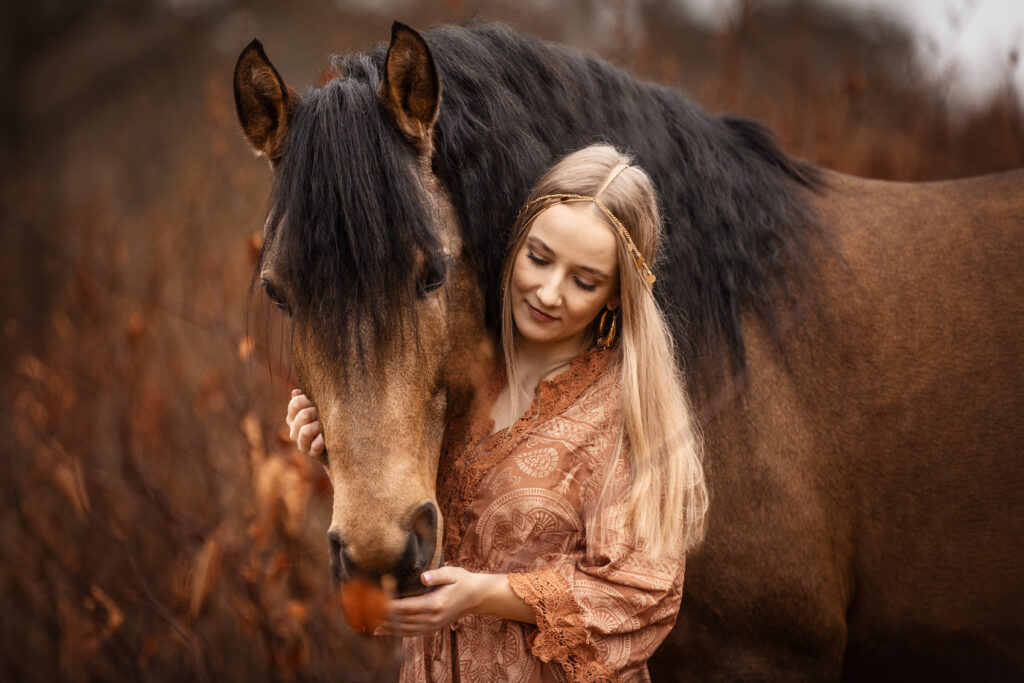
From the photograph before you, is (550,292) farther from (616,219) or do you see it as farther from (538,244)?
(616,219)

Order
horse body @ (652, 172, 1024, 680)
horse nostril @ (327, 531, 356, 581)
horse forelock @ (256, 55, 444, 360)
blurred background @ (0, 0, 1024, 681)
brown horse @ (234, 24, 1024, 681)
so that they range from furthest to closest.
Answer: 1. blurred background @ (0, 0, 1024, 681)
2. horse body @ (652, 172, 1024, 680)
3. brown horse @ (234, 24, 1024, 681)
4. horse forelock @ (256, 55, 444, 360)
5. horse nostril @ (327, 531, 356, 581)

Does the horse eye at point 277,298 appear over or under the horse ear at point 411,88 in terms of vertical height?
under

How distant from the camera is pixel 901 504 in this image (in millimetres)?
2045

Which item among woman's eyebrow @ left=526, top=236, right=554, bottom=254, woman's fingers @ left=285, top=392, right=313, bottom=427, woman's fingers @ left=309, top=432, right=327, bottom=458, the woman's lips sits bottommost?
woman's fingers @ left=309, top=432, right=327, bottom=458

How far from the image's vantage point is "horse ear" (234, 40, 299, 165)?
1.57 m

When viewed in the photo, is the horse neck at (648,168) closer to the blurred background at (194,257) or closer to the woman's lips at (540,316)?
the woman's lips at (540,316)

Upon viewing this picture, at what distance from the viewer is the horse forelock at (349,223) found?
142 cm

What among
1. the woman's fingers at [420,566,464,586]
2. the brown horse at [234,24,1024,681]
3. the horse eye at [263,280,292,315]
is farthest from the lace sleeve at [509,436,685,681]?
the horse eye at [263,280,292,315]

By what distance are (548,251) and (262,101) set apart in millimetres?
735

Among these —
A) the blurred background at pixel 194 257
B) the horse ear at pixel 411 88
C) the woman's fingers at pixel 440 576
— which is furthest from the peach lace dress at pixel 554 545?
the blurred background at pixel 194 257

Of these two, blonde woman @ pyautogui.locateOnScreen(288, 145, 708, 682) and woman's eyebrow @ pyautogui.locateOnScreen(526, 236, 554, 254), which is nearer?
blonde woman @ pyautogui.locateOnScreen(288, 145, 708, 682)

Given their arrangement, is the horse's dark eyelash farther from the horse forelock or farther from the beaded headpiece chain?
the beaded headpiece chain

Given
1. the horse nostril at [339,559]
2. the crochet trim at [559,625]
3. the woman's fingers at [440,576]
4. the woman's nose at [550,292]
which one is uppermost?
the woman's nose at [550,292]

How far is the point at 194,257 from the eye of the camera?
469 cm
